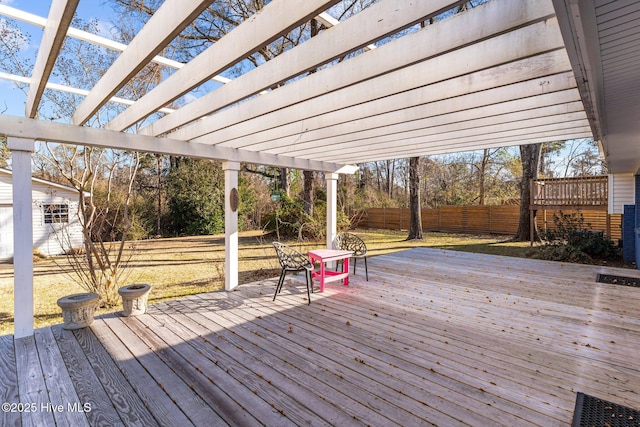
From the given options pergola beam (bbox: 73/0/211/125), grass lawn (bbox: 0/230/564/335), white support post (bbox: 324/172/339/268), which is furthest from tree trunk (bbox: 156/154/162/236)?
pergola beam (bbox: 73/0/211/125)

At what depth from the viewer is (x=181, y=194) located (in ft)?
45.4

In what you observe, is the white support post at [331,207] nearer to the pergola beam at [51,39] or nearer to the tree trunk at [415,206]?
the pergola beam at [51,39]

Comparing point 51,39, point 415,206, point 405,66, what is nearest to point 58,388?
point 51,39

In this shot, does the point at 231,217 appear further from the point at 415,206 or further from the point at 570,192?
the point at 570,192

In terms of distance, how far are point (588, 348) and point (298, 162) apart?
15.2 feet

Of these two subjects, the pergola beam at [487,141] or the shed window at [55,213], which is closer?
the pergola beam at [487,141]

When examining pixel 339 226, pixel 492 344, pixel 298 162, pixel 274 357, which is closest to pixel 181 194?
pixel 339 226

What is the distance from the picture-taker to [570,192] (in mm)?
8750

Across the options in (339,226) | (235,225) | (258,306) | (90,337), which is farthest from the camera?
(339,226)

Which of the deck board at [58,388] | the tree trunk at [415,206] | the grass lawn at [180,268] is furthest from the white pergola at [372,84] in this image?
the tree trunk at [415,206]

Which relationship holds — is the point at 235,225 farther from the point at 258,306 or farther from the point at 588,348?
the point at 588,348

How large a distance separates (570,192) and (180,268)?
10740 mm

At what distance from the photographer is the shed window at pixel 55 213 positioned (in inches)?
409

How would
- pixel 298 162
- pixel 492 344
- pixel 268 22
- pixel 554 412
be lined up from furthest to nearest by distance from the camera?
1. pixel 298 162
2. pixel 492 344
3. pixel 554 412
4. pixel 268 22
